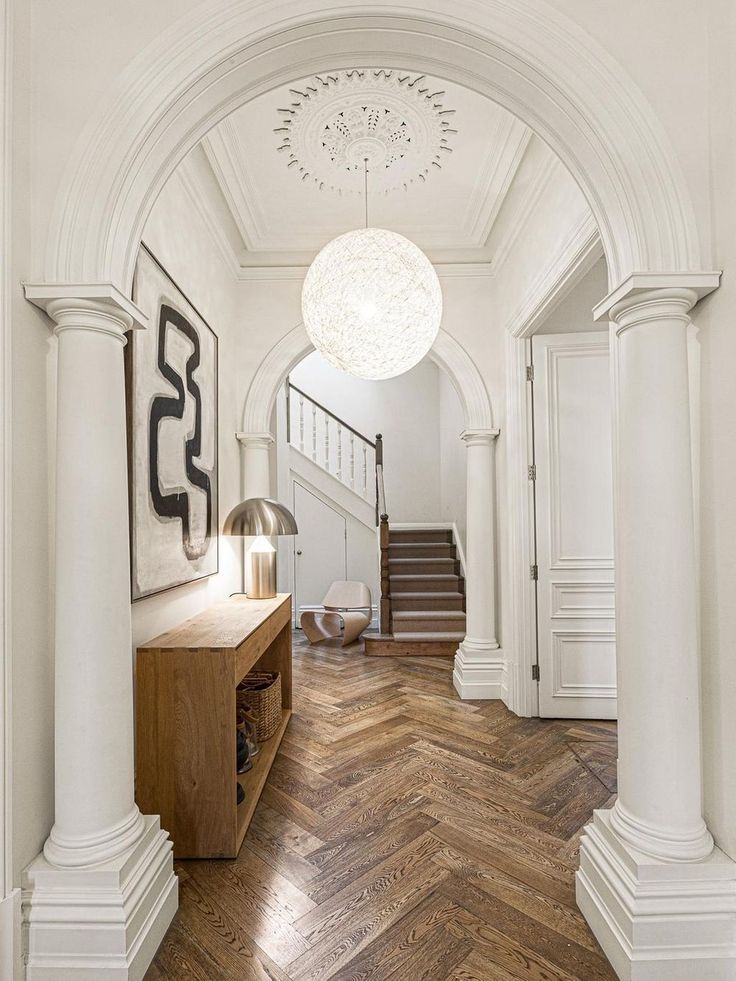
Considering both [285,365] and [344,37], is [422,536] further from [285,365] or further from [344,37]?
[344,37]

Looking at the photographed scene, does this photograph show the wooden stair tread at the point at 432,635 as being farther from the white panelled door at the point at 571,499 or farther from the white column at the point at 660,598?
the white column at the point at 660,598

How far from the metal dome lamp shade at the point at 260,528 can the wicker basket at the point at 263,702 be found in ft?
1.61

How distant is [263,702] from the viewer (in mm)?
2947

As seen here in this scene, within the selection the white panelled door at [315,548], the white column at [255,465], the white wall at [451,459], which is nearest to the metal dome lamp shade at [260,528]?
the white column at [255,465]

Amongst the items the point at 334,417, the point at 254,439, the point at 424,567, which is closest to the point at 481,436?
the point at 254,439

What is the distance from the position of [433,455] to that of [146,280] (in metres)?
6.33

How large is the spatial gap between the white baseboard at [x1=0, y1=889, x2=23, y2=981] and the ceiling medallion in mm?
3049

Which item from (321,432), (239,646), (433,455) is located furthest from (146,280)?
(433,455)

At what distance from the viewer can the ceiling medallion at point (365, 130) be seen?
2424 mm

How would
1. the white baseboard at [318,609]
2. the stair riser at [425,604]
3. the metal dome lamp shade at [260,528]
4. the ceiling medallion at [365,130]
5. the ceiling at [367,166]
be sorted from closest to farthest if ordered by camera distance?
1. the ceiling medallion at [365,130]
2. the ceiling at [367,166]
3. the metal dome lamp shade at [260,528]
4. the stair riser at [425,604]
5. the white baseboard at [318,609]

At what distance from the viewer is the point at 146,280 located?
2270 millimetres

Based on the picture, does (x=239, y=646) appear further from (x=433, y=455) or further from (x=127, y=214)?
(x=433, y=455)

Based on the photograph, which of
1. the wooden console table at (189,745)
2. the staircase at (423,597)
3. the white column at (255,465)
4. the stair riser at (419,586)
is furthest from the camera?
the stair riser at (419,586)

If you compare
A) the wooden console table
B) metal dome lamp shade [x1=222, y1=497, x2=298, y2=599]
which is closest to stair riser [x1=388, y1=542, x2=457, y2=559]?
metal dome lamp shade [x1=222, y1=497, x2=298, y2=599]
